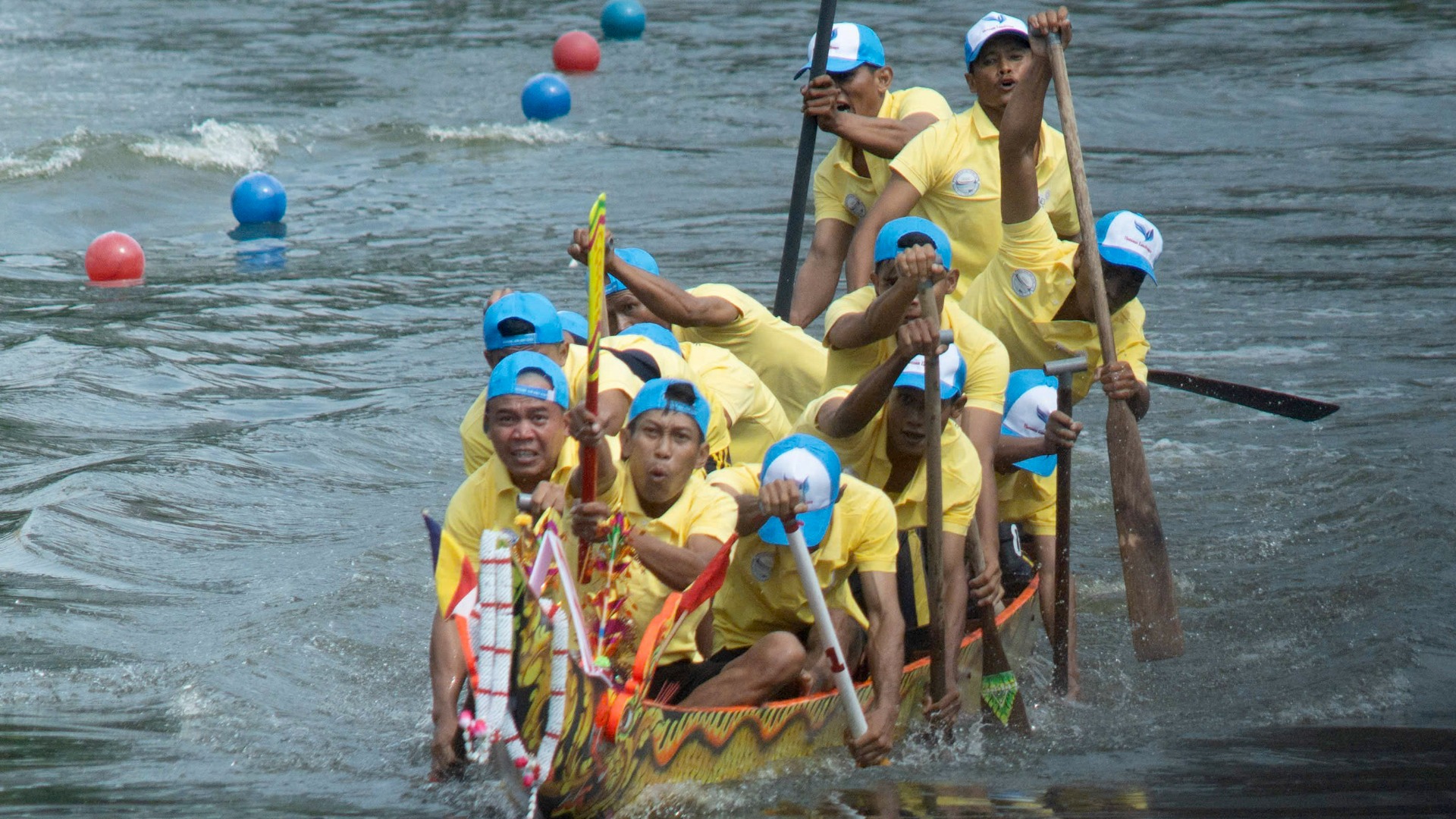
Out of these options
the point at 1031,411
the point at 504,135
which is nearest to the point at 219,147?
the point at 504,135

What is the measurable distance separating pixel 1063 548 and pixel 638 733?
2.26 metres

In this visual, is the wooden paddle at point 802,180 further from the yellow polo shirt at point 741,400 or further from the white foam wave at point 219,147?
the white foam wave at point 219,147

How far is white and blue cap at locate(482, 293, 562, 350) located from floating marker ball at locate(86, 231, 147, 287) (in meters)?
8.40

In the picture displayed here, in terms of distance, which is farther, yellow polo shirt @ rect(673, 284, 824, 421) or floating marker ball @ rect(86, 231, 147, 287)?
floating marker ball @ rect(86, 231, 147, 287)

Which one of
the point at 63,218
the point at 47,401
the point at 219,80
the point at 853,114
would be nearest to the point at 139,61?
the point at 219,80

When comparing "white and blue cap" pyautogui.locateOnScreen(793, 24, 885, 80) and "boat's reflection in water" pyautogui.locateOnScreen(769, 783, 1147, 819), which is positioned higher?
"white and blue cap" pyautogui.locateOnScreen(793, 24, 885, 80)

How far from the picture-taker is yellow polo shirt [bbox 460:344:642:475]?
585 centimetres

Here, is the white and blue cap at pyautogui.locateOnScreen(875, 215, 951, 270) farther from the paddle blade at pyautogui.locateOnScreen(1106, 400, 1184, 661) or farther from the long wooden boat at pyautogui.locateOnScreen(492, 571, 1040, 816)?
the long wooden boat at pyautogui.locateOnScreen(492, 571, 1040, 816)

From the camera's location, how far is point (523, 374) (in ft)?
17.1

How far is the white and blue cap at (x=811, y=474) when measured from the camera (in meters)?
5.33

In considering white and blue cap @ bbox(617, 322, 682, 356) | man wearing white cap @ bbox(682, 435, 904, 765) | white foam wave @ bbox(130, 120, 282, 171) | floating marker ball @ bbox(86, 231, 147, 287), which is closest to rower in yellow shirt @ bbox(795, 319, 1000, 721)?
man wearing white cap @ bbox(682, 435, 904, 765)

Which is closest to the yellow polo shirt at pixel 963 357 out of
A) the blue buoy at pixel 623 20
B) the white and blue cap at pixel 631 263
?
the white and blue cap at pixel 631 263

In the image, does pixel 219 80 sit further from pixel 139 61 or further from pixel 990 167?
pixel 990 167

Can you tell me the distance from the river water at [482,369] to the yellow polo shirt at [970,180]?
5.69ft
